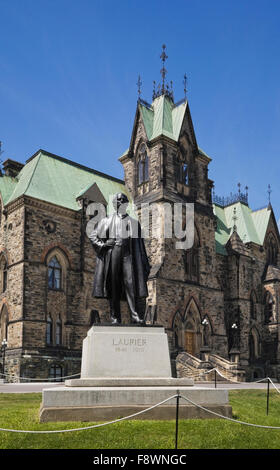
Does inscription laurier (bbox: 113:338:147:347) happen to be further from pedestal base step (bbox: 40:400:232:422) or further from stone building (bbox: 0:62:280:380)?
stone building (bbox: 0:62:280:380)

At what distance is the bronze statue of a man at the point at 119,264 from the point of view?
12117mm

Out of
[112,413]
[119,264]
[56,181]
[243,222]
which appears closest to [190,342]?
[56,181]

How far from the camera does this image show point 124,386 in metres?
10.7

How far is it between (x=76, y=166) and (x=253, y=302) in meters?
19.3

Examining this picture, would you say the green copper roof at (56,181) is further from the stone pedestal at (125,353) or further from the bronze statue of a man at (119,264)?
the stone pedestal at (125,353)

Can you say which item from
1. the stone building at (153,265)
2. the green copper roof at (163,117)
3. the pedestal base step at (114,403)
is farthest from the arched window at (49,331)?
the pedestal base step at (114,403)

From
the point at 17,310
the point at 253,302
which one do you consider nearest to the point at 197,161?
the point at 253,302

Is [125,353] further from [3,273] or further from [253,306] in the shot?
[253,306]

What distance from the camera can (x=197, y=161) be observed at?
42375 millimetres

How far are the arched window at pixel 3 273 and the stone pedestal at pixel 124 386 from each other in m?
22.7

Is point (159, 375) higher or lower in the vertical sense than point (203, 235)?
lower

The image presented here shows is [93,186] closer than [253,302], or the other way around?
[93,186]

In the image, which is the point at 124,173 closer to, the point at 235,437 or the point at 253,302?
the point at 253,302

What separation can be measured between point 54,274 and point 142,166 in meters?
12.9
